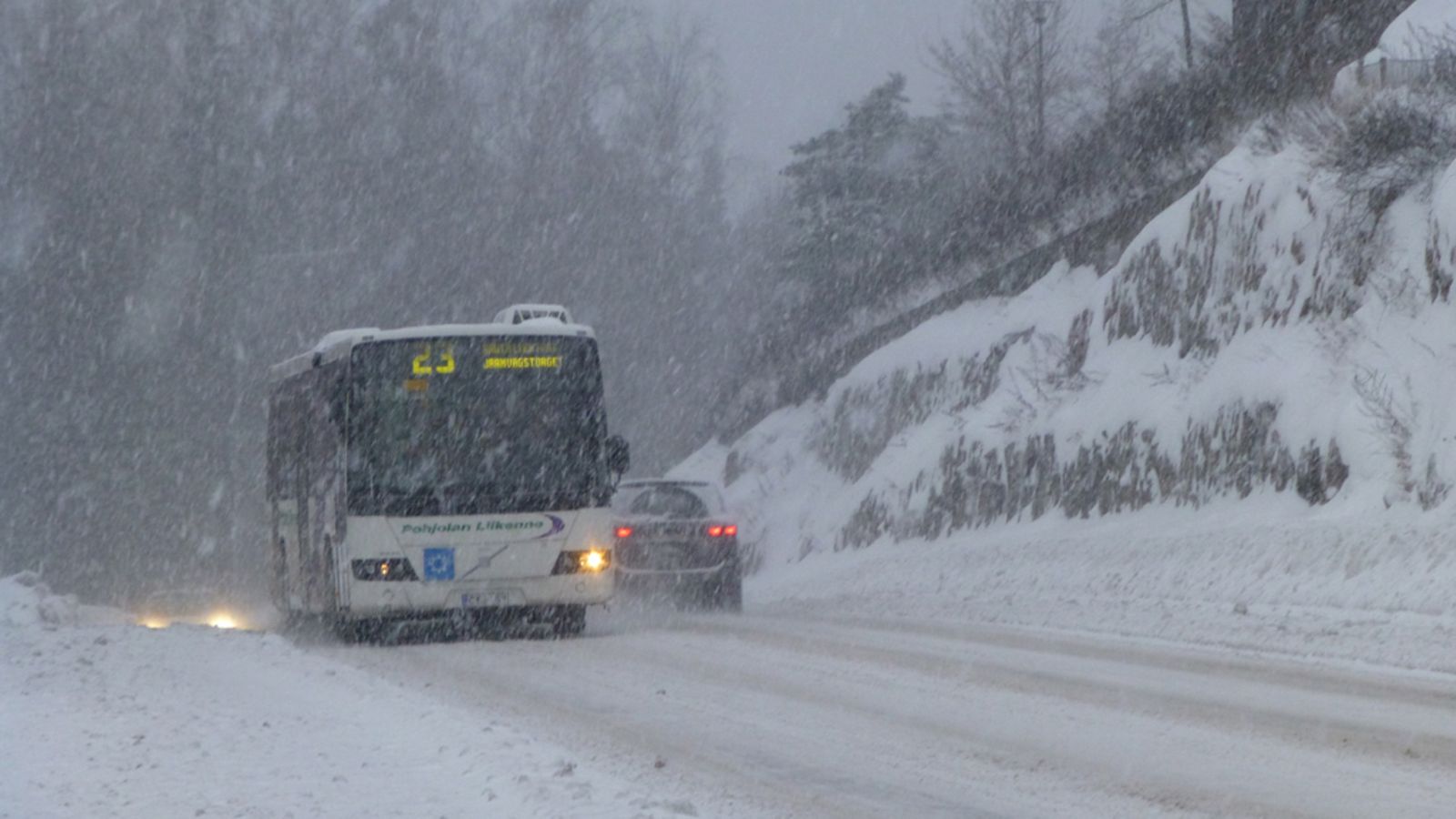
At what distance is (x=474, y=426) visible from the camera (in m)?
17.8

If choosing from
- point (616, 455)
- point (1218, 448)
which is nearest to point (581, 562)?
point (616, 455)

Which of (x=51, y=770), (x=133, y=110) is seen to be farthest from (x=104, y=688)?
(x=133, y=110)

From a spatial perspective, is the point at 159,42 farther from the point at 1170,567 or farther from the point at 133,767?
the point at 133,767

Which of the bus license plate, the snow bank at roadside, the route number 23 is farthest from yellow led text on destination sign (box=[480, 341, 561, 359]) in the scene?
the snow bank at roadside

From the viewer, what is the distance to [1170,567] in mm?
19016

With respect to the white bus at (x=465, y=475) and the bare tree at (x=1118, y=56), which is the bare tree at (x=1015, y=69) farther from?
the white bus at (x=465, y=475)

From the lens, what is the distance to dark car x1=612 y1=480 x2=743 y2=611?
72.3 feet

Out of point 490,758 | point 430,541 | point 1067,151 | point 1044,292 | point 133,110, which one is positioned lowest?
point 490,758

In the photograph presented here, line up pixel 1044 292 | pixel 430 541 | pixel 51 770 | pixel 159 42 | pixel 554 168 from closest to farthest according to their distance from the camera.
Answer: pixel 51 770 → pixel 430 541 → pixel 1044 292 → pixel 159 42 → pixel 554 168

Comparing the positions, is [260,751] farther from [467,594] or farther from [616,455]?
[616,455]

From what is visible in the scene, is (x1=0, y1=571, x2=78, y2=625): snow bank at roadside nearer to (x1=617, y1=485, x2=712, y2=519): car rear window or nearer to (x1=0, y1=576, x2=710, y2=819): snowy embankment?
(x1=0, y1=576, x2=710, y2=819): snowy embankment

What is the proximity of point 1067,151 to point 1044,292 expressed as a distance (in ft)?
13.9

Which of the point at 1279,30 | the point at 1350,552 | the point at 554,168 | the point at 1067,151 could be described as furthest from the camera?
the point at 554,168

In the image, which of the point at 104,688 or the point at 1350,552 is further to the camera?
the point at 1350,552
